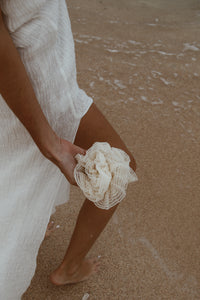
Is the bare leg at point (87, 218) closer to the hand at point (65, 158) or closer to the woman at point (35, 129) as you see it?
the woman at point (35, 129)

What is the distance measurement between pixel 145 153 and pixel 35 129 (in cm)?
130

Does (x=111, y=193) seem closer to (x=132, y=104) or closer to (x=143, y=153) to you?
(x=143, y=153)

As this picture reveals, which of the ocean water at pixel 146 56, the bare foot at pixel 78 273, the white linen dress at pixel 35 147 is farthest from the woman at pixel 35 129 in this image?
the ocean water at pixel 146 56


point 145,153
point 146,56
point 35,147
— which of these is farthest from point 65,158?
point 146,56

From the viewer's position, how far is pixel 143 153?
2189 millimetres

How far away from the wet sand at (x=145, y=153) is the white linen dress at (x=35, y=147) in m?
0.38

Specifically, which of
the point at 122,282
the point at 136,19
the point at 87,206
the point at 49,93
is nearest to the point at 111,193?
the point at 87,206

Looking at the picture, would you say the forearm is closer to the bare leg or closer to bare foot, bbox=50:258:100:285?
the bare leg

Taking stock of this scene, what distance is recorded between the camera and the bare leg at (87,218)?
1161mm

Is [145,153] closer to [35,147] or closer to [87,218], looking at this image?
[87,218]

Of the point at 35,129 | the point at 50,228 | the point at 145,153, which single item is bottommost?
the point at 145,153

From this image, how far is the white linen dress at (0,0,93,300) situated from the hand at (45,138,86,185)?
0.30ft

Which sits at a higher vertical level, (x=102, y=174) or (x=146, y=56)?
(x=102, y=174)

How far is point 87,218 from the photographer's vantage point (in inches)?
48.6
